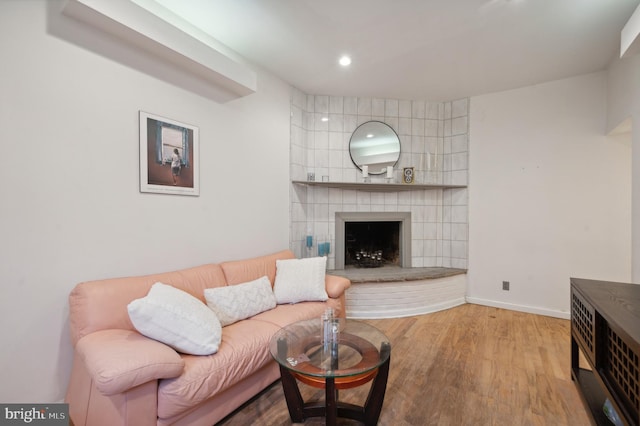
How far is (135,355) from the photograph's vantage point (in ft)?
4.33

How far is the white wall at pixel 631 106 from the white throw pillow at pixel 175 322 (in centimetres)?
315

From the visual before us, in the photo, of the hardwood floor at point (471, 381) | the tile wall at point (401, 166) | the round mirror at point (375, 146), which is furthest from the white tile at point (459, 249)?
the round mirror at point (375, 146)

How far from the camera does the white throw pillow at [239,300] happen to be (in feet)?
6.86

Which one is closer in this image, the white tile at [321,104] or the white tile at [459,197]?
the white tile at [321,104]

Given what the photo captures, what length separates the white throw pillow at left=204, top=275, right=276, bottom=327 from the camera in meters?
2.09

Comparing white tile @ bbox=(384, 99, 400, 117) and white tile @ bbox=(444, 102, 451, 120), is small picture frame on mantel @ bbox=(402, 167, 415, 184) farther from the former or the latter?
white tile @ bbox=(444, 102, 451, 120)

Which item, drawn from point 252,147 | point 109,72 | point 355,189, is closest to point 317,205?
point 355,189

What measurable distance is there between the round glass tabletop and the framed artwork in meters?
1.36

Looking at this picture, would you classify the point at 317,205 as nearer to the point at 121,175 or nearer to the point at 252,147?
the point at 252,147

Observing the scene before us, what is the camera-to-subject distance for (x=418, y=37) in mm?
2498

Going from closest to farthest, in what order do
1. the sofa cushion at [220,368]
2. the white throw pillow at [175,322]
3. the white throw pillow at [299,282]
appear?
the sofa cushion at [220,368]
the white throw pillow at [175,322]
the white throw pillow at [299,282]

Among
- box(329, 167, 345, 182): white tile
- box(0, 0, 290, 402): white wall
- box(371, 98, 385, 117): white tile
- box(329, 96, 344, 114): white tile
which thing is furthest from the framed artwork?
box(371, 98, 385, 117): white tile

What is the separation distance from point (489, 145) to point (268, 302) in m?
3.39

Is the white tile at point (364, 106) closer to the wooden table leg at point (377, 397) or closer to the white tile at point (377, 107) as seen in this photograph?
the white tile at point (377, 107)
